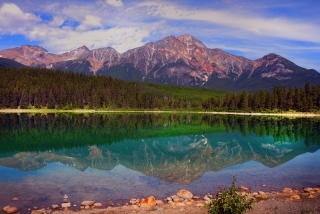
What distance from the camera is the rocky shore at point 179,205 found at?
872 inches

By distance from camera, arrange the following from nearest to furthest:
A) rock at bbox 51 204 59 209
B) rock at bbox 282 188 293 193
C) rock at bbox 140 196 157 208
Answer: rock at bbox 51 204 59 209 < rock at bbox 140 196 157 208 < rock at bbox 282 188 293 193

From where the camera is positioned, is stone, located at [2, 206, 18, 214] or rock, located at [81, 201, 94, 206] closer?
stone, located at [2, 206, 18, 214]

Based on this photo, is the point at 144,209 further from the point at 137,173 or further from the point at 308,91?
the point at 308,91

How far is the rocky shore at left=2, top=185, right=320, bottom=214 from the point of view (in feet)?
72.7

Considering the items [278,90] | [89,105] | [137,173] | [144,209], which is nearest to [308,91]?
[278,90]

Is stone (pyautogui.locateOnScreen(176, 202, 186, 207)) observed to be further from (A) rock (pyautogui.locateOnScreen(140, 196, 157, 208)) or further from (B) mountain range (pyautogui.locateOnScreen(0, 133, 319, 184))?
(B) mountain range (pyautogui.locateOnScreen(0, 133, 319, 184))

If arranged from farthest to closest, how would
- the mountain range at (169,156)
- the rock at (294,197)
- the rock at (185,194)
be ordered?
1. the mountain range at (169,156)
2. the rock at (185,194)
3. the rock at (294,197)

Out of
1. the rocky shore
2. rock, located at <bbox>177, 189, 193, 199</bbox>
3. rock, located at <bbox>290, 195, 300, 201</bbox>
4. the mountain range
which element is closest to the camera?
the rocky shore

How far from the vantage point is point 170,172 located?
38438 mm

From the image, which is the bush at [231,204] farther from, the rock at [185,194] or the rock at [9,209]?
the rock at [9,209]

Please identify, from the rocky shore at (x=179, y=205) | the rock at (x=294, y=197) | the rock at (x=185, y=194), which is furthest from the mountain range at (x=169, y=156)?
the rock at (x=294, y=197)

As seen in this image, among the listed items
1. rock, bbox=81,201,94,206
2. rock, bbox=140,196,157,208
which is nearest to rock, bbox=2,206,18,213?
rock, bbox=81,201,94,206

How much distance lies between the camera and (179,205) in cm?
2389

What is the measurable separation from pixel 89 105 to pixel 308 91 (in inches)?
4933
